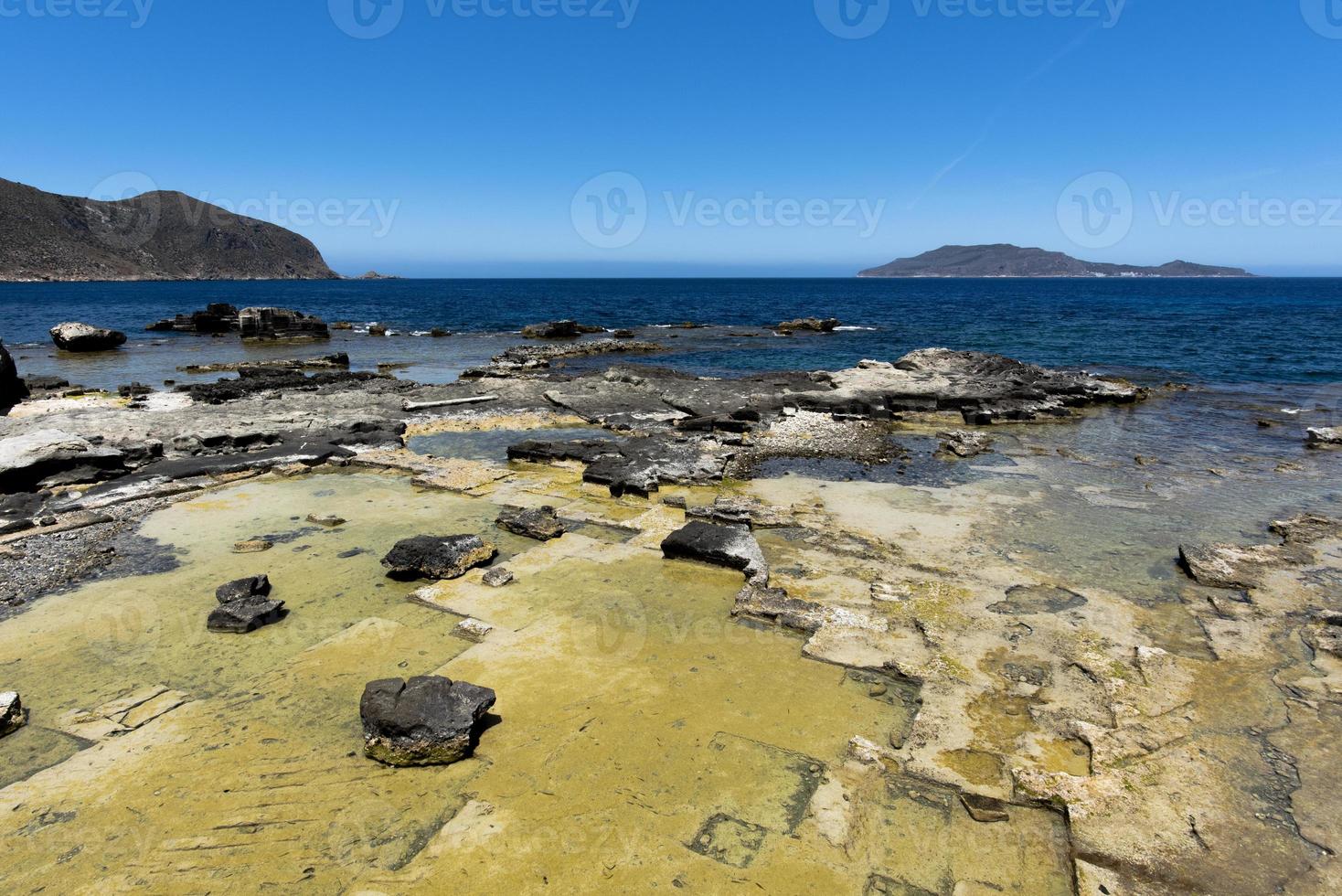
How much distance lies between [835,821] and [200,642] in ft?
20.2

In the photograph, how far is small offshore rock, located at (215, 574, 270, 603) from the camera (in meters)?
7.21

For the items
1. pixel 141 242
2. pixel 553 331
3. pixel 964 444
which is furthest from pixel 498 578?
pixel 141 242

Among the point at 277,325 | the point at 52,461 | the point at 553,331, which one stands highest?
the point at 277,325

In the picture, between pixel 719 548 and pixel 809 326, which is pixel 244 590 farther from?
pixel 809 326

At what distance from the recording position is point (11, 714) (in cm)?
535

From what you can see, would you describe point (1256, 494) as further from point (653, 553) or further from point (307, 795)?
point (307, 795)

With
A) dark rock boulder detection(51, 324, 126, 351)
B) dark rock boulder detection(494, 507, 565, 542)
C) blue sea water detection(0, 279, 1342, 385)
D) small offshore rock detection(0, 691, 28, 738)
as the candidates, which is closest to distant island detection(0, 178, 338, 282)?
blue sea water detection(0, 279, 1342, 385)

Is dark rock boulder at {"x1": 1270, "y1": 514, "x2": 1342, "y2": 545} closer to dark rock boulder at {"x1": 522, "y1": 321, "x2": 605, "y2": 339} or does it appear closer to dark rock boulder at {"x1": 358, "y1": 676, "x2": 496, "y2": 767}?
dark rock boulder at {"x1": 358, "y1": 676, "x2": 496, "y2": 767}

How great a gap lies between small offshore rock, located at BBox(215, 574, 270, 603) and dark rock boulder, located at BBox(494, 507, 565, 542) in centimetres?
309

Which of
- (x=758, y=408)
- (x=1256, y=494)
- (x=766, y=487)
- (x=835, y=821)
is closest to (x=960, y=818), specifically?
(x=835, y=821)

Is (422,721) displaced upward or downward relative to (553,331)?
downward

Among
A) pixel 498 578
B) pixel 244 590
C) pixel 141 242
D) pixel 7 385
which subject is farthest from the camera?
pixel 141 242

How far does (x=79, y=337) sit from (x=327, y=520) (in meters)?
32.0

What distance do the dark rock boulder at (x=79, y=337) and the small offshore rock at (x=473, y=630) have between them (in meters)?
36.2
